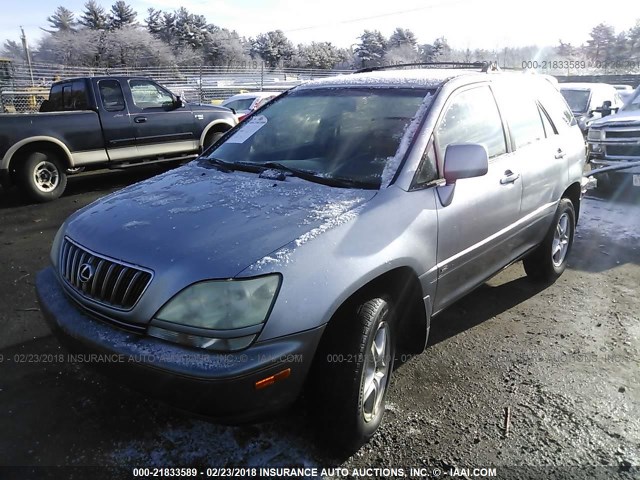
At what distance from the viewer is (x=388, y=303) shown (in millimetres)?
2441

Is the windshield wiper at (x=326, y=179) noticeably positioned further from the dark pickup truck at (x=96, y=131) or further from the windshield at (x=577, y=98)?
the windshield at (x=577, y=98)

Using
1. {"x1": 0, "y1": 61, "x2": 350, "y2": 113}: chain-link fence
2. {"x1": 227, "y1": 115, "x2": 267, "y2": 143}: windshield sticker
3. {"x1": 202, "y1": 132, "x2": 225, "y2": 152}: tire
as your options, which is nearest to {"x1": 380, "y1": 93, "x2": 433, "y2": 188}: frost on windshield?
{"x1": 227, "y1": 115, "x2": 267, "y2": 143}: windshield sticker

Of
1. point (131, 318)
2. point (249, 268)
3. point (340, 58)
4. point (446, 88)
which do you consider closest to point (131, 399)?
point (131, 318)

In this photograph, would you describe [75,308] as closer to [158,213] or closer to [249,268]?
[158,213]

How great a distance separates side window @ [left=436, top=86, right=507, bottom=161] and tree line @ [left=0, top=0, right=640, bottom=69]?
52.2 metres

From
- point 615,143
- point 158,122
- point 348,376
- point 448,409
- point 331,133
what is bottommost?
point 448,409

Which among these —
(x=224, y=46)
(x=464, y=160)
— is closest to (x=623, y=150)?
(x=464, y=160)

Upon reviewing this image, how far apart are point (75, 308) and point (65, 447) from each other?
0.69m

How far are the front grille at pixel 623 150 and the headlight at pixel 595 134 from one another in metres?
0.22

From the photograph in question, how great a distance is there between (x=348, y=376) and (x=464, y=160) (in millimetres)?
1310

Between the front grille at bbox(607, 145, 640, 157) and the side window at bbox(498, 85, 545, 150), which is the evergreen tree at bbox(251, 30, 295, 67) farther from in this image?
the side window at bbox(498, 85, 545, 150)

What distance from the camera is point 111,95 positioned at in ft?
26.9

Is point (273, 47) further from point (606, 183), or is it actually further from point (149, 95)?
point (606, 183)

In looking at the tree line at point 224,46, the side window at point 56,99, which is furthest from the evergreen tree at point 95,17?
the side window at point 56,99
